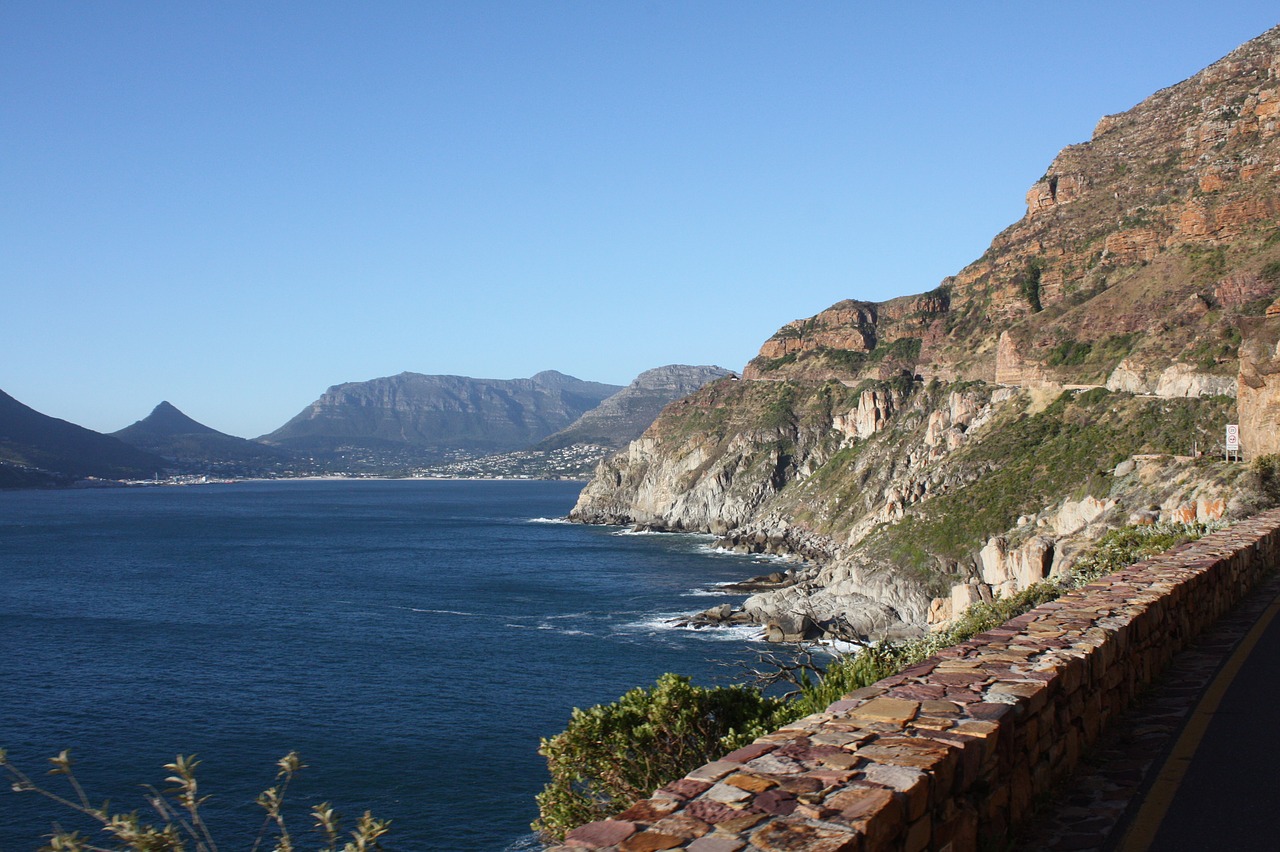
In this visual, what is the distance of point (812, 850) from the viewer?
14.3 feet

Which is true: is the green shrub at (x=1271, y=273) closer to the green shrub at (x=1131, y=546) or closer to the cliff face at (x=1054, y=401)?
the cliff face at (x=1054, y=401)

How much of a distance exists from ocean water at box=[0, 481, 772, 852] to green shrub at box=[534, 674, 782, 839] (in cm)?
506

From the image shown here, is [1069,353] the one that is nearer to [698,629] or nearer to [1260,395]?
[698,629]

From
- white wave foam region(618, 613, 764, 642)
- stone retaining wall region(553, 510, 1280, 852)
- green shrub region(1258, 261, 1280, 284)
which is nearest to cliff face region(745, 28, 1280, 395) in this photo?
green shrub region(1258, 261, 1280, 284)

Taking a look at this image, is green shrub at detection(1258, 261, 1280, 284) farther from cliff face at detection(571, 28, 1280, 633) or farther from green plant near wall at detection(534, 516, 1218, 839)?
green plant near wall at detection(534, 516, 1218, 839)

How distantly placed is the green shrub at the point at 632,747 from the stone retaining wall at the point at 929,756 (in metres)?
3.92

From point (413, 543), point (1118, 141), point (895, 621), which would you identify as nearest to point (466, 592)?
point (895, 621)

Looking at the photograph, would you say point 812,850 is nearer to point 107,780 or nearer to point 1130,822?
point 1130,822

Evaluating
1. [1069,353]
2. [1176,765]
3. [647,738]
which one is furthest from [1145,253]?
[1176,765]

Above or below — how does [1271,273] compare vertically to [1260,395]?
above

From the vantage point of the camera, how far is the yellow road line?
6168 millimetres

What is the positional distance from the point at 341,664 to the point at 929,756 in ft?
148

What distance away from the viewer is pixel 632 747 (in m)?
11.4

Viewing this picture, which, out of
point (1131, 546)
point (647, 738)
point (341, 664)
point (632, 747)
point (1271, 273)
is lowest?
point (341, 664)
